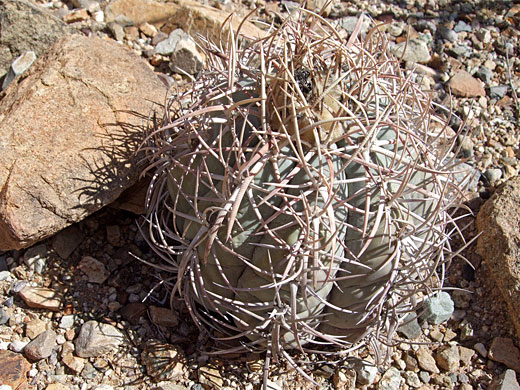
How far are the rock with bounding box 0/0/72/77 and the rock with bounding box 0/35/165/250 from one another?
1.30 feet

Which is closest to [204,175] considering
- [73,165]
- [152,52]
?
[73,165]

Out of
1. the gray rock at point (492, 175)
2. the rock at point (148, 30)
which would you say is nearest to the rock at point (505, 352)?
the gray rock at point (492, 175)

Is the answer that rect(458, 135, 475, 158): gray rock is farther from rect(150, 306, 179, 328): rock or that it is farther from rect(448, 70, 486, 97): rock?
rect(150, 306, 179, 328): rock

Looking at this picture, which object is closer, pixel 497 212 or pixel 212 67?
pixel 212 67

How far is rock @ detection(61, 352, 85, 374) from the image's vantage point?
204cm

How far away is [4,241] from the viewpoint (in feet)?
6.90

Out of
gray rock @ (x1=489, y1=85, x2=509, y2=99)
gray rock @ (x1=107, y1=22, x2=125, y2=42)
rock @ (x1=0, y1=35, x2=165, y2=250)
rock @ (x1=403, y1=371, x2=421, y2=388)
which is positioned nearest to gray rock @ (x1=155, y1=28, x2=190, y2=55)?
gray rock @ (x1=107, y1=22, x2=125, y2=42)

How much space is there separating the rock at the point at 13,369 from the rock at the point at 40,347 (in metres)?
0.03

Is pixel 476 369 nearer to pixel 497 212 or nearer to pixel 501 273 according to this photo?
pixel 501 273

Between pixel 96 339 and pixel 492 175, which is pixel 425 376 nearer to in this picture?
pixel 492 175

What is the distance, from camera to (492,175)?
9.16ft

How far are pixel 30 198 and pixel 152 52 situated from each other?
1.34 m

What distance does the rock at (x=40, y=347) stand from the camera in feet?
6.75

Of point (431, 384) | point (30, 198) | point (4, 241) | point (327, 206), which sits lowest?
point (431, 384)
